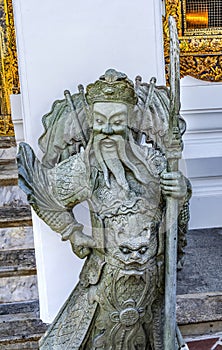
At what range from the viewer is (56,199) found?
4.36 feet

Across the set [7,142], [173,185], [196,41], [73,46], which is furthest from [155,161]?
[7,142]

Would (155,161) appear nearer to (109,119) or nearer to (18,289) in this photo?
(109,119)

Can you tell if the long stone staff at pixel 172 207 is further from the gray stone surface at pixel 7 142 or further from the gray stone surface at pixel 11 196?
the gray stone surface at pixel 7 142

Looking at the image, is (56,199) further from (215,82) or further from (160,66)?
(215,82)

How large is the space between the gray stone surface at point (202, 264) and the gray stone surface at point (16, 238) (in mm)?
648

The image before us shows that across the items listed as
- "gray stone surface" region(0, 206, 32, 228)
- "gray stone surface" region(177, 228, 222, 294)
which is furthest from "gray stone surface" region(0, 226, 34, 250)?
"gray stone surface" region(177, 228, 222, 294)

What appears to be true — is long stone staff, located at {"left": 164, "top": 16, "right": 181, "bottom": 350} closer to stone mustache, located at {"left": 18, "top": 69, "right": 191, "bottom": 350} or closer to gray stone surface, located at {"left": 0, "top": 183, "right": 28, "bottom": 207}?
stone mustache, located at {"left": 18, "top": 69, "right": 191, "bottom": 350}

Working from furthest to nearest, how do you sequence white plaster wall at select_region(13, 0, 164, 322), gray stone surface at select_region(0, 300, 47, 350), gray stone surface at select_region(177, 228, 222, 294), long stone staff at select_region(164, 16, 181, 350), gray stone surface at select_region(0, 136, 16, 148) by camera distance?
gray stone surface at select_region(0, 136, 16, 148)
gray stone surface at select_region(177, 228, 222, 294)
gray stone surface at select_region(0, 300, 47, 350)
white plaster wall at select_region(13, 0, 164, 322)
long stone staff at select_region(164, 16, 181, 350)

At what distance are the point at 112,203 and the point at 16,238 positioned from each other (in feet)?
3.17

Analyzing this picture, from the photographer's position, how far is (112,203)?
50.6 inches

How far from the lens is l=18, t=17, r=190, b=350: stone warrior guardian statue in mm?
1266

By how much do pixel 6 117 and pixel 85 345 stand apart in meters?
2.25

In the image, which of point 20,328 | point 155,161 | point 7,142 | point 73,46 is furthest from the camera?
point 7,142

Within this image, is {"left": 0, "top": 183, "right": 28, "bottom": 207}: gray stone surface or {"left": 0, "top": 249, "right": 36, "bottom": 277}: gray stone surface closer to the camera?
{"left": 0, "top": 249, "right": 36, "bottom": 277}: gray stone surface
